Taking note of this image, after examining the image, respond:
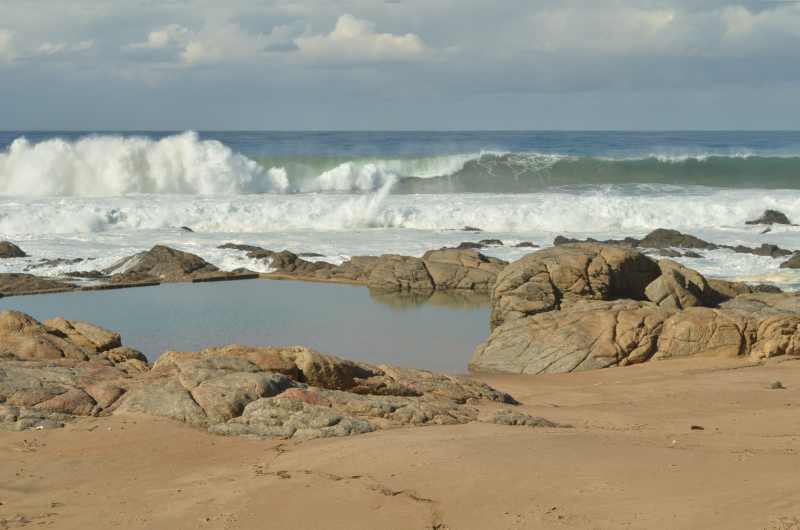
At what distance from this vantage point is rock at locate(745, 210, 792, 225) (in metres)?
36.0

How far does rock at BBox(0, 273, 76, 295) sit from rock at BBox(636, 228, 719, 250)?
1461 centimetres

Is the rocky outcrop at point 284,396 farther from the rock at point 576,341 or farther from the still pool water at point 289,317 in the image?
the still pool water at point 289,317

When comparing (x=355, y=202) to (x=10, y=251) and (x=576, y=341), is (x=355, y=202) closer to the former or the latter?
(x=10, y=251)

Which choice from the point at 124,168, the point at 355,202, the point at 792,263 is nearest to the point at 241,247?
the point at 355,202

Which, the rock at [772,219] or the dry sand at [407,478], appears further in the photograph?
the rock at [772,219]

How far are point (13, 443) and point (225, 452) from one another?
1620 mm

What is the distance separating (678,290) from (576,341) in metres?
3.50

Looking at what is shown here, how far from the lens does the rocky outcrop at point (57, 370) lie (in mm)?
8898

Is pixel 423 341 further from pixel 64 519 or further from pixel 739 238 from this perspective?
pixel 739 238

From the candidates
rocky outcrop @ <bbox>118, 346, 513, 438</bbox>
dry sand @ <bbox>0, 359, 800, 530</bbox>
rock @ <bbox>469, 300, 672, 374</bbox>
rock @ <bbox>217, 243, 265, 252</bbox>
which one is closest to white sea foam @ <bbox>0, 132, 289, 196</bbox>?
rock @ <bbox>217, 243, 265, 252</bbox>

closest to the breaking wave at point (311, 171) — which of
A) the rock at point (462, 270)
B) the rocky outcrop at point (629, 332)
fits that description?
the rock at point (462, 270)

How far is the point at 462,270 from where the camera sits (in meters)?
23.4

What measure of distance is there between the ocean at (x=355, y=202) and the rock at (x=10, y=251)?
0.49 m

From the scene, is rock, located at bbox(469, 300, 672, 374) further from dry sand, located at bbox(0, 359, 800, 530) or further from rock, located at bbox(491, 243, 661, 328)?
dry sand, located at bbox(0, 359, 800, 530)
